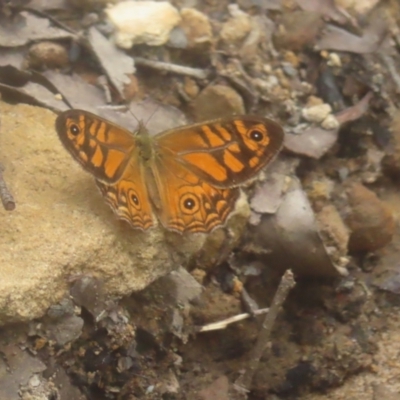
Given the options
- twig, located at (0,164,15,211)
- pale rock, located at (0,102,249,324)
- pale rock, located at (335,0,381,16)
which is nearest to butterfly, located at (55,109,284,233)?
pale rock, located at (0,102,249,324)

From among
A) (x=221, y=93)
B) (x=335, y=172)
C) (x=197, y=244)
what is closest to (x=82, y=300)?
(x=197, y=244)

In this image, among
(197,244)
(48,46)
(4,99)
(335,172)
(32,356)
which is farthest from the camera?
(335,172)

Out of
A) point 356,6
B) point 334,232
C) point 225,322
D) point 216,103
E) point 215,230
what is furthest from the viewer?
point 356,6

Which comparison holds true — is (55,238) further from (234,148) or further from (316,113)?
(316,113)

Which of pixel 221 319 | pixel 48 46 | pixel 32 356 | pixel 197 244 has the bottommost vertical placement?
pixel 221 319

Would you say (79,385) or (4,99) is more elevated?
(4,99)

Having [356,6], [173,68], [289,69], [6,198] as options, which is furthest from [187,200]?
[356,6]

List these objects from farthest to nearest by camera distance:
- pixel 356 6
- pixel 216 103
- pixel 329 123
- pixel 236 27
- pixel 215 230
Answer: pixel 356 6, pixel 236 27, pixel 329 123, pixel 216 103, pixel 215 230

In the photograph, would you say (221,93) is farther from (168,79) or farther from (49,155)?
Answer: (49,155)
